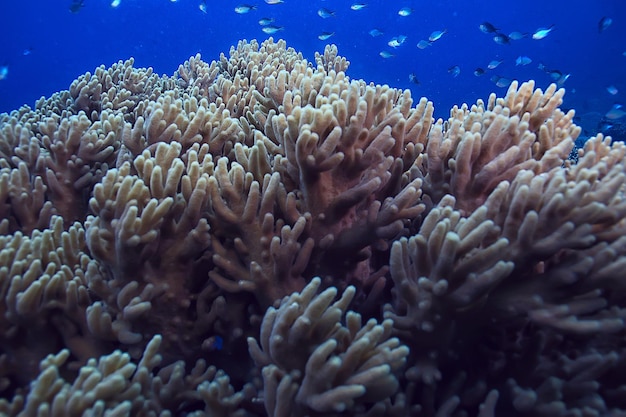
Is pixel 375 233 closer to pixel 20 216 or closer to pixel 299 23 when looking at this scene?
pixel 20 216

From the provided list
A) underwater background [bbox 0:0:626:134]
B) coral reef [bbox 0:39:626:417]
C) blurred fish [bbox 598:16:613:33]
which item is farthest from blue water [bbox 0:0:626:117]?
coral reef [bbox 0:39:626:417]

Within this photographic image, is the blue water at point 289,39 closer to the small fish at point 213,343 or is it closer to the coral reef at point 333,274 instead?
the coral reef at point 333,274

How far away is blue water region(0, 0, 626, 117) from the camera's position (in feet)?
238

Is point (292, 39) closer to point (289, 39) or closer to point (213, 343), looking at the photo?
point (289, 39)

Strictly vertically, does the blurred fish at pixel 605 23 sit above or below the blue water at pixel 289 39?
below

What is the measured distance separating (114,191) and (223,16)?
105 metres

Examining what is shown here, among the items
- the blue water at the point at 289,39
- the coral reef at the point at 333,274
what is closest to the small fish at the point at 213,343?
the coral reef at the point at 333,274

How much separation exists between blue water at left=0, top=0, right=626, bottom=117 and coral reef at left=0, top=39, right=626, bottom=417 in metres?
62.6

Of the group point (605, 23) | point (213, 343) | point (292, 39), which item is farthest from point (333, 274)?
Result: point (292, 39)

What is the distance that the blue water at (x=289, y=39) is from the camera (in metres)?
72.4

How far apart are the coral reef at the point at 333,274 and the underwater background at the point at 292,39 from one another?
62056mm

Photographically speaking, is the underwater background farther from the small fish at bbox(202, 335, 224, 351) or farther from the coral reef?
the small fish at bbox(202, 335, 224, 351)

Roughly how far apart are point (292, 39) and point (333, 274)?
82598 millimetres

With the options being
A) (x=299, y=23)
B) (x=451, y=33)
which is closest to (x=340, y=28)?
(x=299, y=23)
